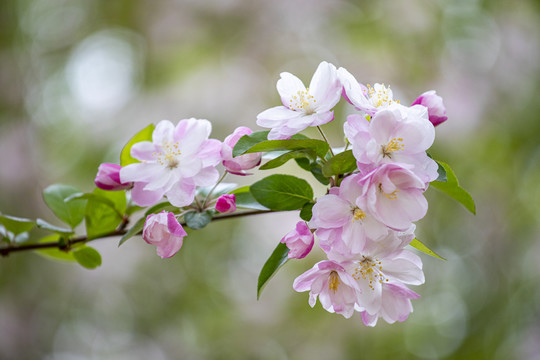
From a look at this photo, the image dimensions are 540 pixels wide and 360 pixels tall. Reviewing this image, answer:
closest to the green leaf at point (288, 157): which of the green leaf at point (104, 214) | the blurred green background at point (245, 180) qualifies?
the green leaf at point (104, 214)

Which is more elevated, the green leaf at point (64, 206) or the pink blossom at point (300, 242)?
the pink blossom at point (300, 242)

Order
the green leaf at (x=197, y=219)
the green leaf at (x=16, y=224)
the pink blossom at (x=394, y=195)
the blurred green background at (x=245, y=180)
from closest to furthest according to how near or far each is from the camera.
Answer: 1. the pink blossom at (x=394, y=195)
2. the green leaf at (x=197, y=219)
3. the green leaf at (x=16, y=224)
4. the blurred green background at (x=245, y=180)

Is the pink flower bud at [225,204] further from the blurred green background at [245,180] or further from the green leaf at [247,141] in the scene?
the blurred green background at [245,180]

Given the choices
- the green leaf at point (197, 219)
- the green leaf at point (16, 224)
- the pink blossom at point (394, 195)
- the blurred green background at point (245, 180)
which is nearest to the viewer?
the pink blossom at point (394, 195)

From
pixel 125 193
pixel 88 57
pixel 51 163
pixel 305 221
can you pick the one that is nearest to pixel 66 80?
pixel 88 57

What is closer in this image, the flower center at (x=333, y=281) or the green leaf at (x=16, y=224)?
the flower center at (x=333, y=281)

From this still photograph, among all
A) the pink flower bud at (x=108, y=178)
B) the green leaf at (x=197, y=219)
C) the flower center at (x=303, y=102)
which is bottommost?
the green leaf at (x=197, y=219)

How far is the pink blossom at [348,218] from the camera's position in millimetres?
482

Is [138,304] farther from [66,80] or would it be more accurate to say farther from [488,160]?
[488,160]

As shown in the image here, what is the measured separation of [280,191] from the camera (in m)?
0.53

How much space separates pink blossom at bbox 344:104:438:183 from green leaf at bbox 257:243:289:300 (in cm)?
13

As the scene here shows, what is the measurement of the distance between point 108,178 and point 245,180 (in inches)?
74.7

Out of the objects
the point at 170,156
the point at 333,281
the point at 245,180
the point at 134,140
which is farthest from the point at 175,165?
the point at 245,180

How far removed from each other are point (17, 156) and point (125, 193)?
7.42 feet
